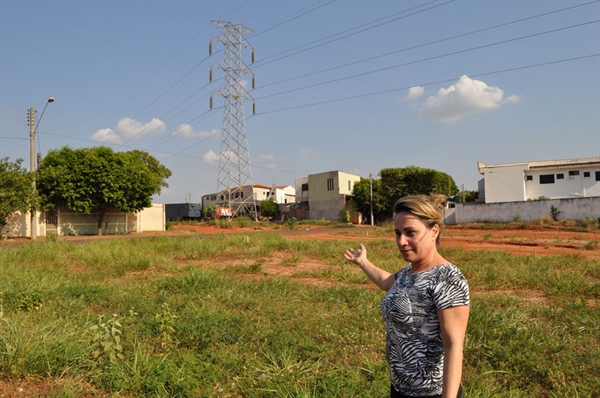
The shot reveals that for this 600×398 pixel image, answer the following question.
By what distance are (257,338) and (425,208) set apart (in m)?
3.39

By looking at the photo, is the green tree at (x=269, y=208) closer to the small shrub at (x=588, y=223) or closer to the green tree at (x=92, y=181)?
the green tree at (x=92, y=181)

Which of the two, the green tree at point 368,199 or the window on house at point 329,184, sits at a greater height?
the window on house at point 329,184

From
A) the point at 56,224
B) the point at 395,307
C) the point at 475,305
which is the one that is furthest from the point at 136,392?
the point at 56,224

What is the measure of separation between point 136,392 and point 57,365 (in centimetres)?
89

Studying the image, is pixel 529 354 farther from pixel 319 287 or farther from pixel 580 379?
pixel 319 287

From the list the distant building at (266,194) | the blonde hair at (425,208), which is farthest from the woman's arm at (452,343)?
the distant building at (266,194)

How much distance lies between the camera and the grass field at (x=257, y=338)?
3799 millimetres

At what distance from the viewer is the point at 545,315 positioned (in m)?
5.89

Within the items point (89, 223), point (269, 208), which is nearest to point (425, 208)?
point (89, 223)

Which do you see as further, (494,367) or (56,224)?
(56,224)

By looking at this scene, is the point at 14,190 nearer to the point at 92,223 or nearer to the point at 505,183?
the point at 92,223

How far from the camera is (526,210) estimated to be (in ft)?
111

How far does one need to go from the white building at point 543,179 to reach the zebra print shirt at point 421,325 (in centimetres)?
4128

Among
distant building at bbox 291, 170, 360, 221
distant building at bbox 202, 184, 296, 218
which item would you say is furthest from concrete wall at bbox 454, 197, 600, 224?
distant building at bbox 202, 184, 296, 218
